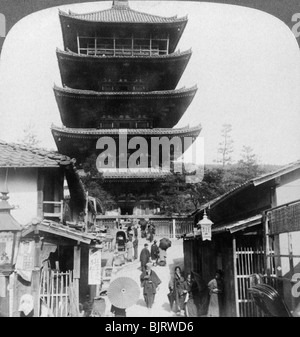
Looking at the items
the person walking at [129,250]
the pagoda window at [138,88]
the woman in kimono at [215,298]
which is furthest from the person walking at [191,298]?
the pagoda window at [138,88]

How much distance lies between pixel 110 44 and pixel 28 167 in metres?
9.50

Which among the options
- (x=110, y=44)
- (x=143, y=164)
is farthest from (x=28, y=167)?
(x=110, y=44)

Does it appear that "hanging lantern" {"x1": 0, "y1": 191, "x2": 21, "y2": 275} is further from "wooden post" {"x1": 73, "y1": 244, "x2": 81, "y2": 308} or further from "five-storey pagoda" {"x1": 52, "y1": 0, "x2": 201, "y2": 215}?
A: "five-storey pagoda" {"x1": 52, "y1": 0, "x2": 201, "y2": 215}

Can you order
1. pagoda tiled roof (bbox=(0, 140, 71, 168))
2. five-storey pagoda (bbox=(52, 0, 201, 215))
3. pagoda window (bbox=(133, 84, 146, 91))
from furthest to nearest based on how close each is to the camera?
pagoda window (bbox=(133, 84, 146, 91)), five-storey pagoda (bbox=(52, 0, 201, 215)), pagoda tiled roof (bbox=(0, 140, 71, 168))

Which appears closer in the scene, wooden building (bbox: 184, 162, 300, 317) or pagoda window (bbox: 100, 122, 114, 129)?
wooden building (bbox: 184, 162, 300, 317)

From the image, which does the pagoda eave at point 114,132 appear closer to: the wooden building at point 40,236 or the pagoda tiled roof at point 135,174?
the pagoda tiled roof at point 135,174

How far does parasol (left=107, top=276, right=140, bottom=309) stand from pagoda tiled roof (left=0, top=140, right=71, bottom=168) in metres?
3.12

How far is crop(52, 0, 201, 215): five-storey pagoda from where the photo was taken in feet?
54.0

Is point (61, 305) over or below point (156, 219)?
below

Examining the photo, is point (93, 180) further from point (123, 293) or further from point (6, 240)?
point (6, 240)

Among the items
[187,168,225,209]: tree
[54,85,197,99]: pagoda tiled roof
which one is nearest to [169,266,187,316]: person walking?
[187,168,225,209]: tree

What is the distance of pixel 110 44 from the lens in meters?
17.0

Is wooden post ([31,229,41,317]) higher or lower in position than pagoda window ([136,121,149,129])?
lower

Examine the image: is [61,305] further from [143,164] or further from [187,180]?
[143,164]
